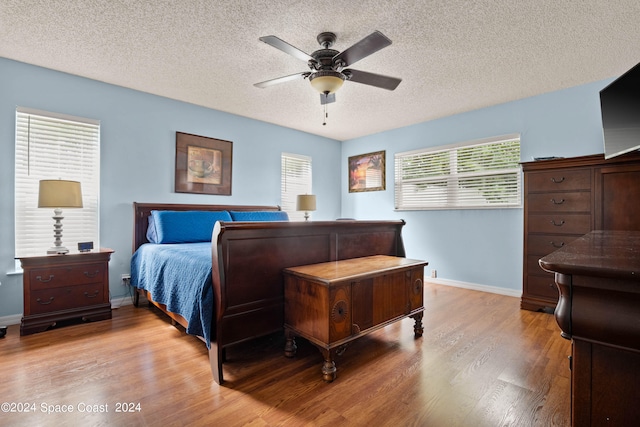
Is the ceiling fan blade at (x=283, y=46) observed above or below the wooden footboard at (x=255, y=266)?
above

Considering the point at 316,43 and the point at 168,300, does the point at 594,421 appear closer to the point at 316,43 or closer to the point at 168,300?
the point at 168,300

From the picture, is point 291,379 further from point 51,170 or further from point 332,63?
point 51,170

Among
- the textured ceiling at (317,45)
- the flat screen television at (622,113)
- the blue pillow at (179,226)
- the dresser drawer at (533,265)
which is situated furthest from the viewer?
the blue pillow at (179,226)

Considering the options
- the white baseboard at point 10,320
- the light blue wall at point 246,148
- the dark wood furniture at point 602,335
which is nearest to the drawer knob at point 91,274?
the light blue wall at point 246,148

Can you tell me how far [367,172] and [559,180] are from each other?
9.61 feet

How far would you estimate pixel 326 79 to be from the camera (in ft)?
7.54

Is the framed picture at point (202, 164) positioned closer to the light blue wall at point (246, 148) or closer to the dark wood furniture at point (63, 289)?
the light blue wall at point (246, 148)

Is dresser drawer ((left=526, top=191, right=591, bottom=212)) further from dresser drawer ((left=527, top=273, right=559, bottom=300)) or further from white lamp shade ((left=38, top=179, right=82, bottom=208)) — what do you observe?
white lamp shade ((left=38, top=179, right=82, bottom=208))

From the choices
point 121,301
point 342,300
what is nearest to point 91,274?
point 121,301

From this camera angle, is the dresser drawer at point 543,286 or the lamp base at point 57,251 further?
the dresser drawer at point 543,286

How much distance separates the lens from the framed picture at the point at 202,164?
3861mm

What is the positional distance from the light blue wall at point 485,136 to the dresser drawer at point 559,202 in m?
0.62

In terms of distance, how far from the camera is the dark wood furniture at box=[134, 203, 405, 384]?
6.01 ft

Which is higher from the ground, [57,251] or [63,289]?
[57,251]
